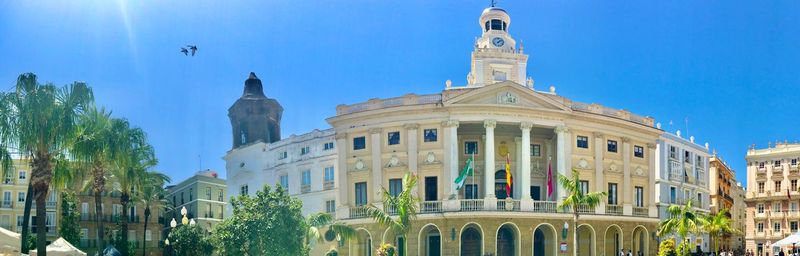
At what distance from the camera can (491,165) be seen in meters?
59.8

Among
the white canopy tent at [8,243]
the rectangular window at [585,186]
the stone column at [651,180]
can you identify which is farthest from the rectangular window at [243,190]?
the white canopy tent at [8,243]

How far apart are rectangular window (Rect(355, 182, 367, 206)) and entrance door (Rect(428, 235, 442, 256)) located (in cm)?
579

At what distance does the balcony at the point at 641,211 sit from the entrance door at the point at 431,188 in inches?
661

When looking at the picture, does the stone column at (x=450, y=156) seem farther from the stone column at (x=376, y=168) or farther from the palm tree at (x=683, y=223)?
the palm tree at (x=683, y=223)

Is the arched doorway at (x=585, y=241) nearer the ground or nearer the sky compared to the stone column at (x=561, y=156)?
nearer the ground

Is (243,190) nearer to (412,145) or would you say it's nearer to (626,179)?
(412,145)

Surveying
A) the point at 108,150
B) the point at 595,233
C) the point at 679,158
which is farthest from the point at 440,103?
the point at 679,158

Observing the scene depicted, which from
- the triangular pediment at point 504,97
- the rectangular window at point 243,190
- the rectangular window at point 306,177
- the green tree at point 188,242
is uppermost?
the triangular pediment at point 504,97

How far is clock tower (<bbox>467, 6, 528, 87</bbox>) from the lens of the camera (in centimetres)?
6894

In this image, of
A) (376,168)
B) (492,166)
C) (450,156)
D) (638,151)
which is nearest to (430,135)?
(450,156)

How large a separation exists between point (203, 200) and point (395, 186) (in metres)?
48.8

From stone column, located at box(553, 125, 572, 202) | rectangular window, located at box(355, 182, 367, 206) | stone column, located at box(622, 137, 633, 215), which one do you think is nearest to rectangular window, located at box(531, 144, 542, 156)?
stone column, located at box(553, 125, 572, 202)

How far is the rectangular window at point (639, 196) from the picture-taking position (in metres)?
67.2

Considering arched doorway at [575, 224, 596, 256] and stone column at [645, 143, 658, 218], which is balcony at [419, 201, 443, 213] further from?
stone column at [645, 143, 658, 218]
